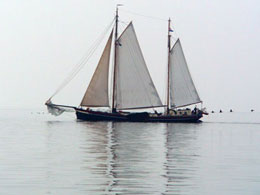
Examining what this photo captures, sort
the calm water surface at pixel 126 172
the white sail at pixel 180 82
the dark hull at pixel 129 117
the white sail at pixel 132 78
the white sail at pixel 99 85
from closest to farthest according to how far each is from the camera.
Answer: the calm water surface at pixel 126 172, the white sail at pixel 99 85, the white sail at pixel 132 78, the dark hull at pixel 129 117, the white sail at pixel 180 82

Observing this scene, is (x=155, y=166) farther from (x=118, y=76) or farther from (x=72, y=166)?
(x=118, y=76)

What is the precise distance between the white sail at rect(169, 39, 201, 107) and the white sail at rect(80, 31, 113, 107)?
42.3 ft

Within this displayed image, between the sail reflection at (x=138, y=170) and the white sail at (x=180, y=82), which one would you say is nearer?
the sail reflection at (x=138, y=170)

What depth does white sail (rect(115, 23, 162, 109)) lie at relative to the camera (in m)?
87.8

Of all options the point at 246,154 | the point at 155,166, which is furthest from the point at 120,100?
the point at 155,166

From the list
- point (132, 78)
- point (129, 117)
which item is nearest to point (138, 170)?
point (132, 78)

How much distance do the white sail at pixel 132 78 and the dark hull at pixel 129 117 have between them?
1.83 metres

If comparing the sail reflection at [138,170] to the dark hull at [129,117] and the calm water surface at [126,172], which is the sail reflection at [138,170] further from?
the dark hull at [129,117]

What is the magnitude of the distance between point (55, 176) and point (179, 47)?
7232 cm

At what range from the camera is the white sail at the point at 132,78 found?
87.8 metres

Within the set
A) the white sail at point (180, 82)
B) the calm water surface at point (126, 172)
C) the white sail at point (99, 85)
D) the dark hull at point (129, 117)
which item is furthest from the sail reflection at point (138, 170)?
the white sail at point (180, 82)

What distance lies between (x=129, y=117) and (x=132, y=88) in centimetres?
510

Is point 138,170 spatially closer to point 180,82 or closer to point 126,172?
point 126,172

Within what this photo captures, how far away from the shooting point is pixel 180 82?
9262 centimetres
